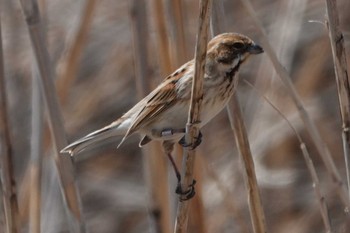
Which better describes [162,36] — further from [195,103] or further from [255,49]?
[195,103]

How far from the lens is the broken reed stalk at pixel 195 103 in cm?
155

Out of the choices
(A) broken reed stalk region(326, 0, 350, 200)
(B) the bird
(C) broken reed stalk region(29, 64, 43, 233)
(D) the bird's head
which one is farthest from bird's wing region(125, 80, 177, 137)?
(A) broken reed stalk region(326, 0, 350, 200)

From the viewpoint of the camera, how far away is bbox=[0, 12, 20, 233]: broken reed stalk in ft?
6.00

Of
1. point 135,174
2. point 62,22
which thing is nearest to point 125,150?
point 135,174

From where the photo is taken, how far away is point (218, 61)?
6.32 feet

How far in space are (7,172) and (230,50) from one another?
1.73ft

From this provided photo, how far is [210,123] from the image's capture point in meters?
3.51

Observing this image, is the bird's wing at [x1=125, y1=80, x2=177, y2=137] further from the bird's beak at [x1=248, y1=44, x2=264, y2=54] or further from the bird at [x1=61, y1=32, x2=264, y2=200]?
the bird's beak at [x1=248, y1=44, x2=264, y2=54]

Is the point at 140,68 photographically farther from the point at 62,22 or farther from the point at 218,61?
the point at 62,22

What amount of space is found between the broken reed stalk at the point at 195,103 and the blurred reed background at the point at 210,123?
75 centimetres

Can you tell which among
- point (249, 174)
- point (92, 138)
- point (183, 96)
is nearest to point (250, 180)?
point (249, 174)

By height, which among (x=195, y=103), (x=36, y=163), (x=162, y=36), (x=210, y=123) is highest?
(x=162, y=36)

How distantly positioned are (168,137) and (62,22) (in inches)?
78.8

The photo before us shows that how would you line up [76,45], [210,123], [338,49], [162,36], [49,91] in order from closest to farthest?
[338,49] → [49,91] → [162,36] → [76,45] → [210,123]
